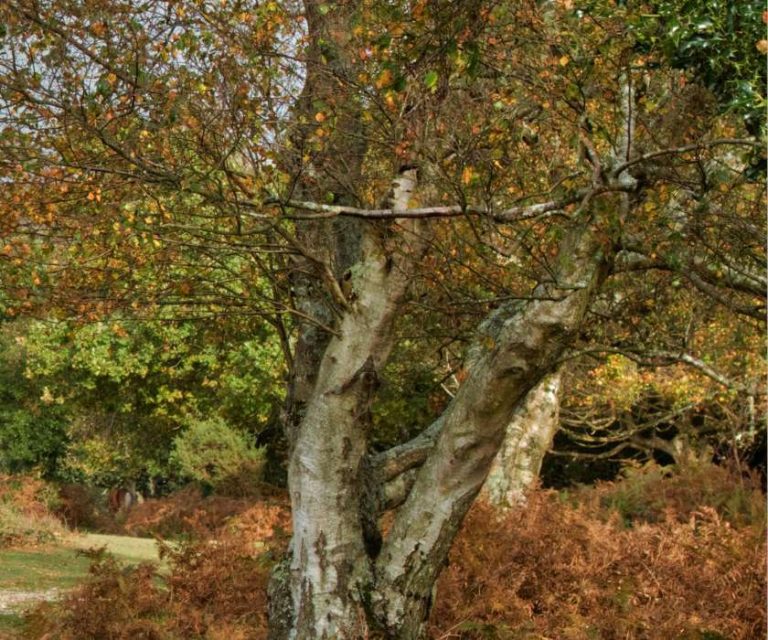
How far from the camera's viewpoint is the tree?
6.57 m

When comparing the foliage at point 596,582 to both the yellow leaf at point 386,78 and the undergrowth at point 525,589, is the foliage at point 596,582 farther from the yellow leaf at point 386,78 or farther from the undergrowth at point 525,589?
the yellow leaf at point 386,78

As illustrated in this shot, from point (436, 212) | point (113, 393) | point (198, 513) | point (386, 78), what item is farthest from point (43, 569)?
point (113, 393)

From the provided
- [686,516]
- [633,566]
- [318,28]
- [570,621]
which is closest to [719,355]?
[686,516]

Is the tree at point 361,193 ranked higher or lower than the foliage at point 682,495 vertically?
higher

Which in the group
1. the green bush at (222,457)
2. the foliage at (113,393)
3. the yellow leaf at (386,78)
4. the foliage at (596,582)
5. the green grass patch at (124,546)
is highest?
the yellow leaf at (386,78)

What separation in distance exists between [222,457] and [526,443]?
11344 millimetres

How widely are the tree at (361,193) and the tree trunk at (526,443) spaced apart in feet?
21.6

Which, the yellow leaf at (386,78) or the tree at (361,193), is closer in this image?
the yellow leaf at (386,78)

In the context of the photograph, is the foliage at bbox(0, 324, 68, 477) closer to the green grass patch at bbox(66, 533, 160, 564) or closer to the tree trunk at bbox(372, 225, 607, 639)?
the green grass patch at bbox(66, 533, 160, 564)

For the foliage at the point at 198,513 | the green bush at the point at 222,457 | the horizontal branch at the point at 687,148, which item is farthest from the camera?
the green bush at the point at 222,457

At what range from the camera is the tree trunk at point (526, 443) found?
47.2 ft

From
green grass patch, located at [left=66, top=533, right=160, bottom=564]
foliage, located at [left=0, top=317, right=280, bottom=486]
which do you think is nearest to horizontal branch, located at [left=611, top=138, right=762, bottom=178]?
foliage, located at [left=0, top=317, right=280, bottom=486]

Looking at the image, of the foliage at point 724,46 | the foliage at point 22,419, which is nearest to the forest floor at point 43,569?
the foliage at point 724,46

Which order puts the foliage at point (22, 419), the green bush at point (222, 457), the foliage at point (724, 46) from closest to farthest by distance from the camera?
the foliage at point (724, 46)
the green bush at point (222, 457)
the foliage at point (22, 419)
